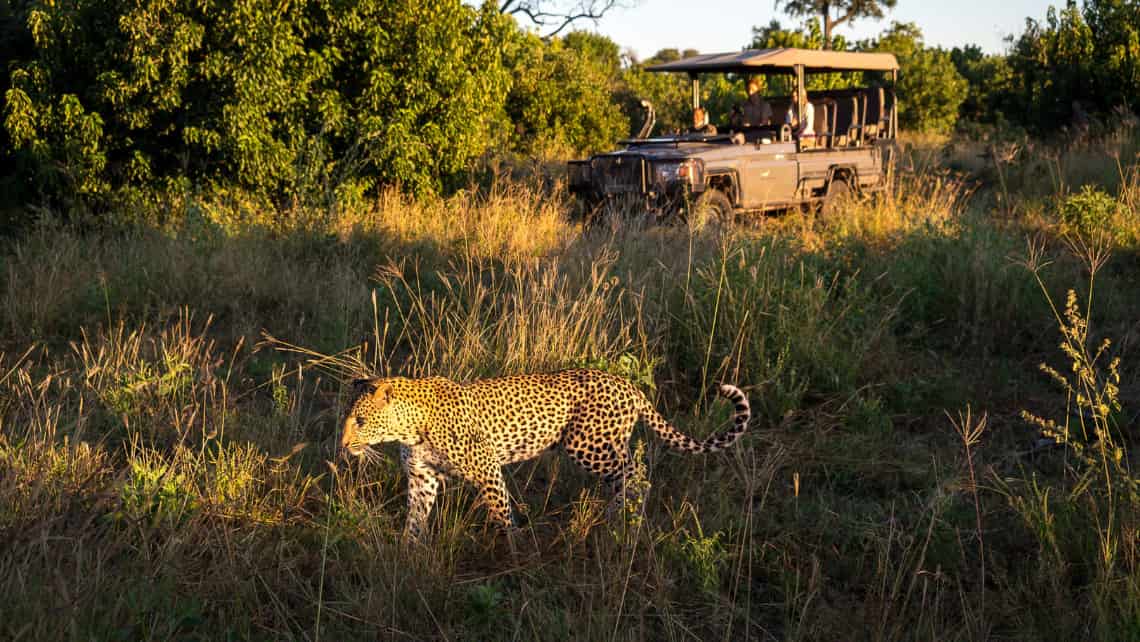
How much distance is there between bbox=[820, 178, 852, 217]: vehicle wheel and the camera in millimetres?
12739

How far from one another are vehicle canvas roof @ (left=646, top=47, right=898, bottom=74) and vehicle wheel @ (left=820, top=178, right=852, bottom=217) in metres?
1.52

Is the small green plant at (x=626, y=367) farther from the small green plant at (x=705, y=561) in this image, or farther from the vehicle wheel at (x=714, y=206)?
the vehicle wheel at (x=714, y=206)

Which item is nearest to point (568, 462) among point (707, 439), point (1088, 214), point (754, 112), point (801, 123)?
point (707, 439)

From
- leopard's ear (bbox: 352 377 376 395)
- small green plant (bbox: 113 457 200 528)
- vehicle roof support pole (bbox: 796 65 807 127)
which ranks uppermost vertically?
vehicle roof support pole (bbox: 796 65 807 127)

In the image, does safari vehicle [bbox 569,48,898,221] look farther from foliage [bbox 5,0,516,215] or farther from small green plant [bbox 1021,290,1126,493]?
small green plant [bbox 1021,290,1126,493]

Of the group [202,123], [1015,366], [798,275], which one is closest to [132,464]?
[798,275]

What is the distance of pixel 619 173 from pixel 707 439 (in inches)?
290

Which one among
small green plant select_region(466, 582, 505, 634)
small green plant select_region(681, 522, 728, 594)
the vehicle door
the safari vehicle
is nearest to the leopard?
small green plant select_region(681, 522, 728, 594)

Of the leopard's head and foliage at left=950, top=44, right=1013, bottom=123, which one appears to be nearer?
the leopard's head

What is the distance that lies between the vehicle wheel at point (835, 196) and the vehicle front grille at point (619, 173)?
2.46 m

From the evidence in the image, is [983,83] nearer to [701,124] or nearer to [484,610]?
[701,124]

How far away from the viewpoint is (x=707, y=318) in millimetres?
6715

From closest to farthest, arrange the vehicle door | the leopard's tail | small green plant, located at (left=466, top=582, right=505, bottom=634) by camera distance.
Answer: small green plant, located at (left=466, top=582, right=505, bottom=634)
the leopard's tail
the vehicle door

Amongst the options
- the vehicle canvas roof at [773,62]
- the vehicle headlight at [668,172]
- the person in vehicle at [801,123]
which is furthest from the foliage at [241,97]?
the person in vehicle at [801,123]
